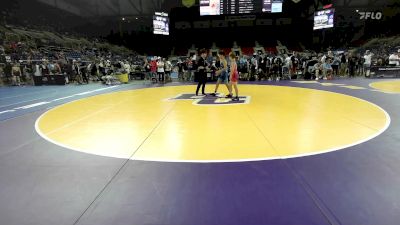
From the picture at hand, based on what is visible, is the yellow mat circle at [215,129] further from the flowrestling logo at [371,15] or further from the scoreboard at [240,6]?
the flowrestling logo at [371,15]

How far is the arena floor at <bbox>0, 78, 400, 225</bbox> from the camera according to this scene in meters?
2.36

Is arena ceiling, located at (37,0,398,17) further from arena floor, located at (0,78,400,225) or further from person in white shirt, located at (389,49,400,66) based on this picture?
arena floor, located at (0,78,400,225)

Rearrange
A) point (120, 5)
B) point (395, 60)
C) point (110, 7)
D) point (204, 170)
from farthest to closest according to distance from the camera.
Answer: point (110, 7) < point (120, 5) < point (395, 60) < point (204, 170)

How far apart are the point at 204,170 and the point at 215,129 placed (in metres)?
1.90

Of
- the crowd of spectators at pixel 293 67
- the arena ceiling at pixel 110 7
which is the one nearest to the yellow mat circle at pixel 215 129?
the crowd of spectators at pixel 293 67

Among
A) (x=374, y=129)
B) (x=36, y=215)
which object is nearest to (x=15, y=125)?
(x=36, y=215)

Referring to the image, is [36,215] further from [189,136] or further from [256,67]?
[256,67]

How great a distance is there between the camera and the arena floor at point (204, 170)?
236cm

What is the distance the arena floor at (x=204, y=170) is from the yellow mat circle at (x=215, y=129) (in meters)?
0.02

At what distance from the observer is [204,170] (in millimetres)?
3203

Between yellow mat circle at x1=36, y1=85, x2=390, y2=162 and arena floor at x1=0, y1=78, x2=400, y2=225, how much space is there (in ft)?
0.07

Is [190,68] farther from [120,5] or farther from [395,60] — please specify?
[120,5]

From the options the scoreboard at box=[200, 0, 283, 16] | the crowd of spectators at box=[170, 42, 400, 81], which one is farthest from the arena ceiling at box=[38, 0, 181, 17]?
the crowd of spectators at box=[170, 42, 400, 81]

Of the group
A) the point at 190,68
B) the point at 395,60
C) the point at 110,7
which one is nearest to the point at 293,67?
the point at 395,60
